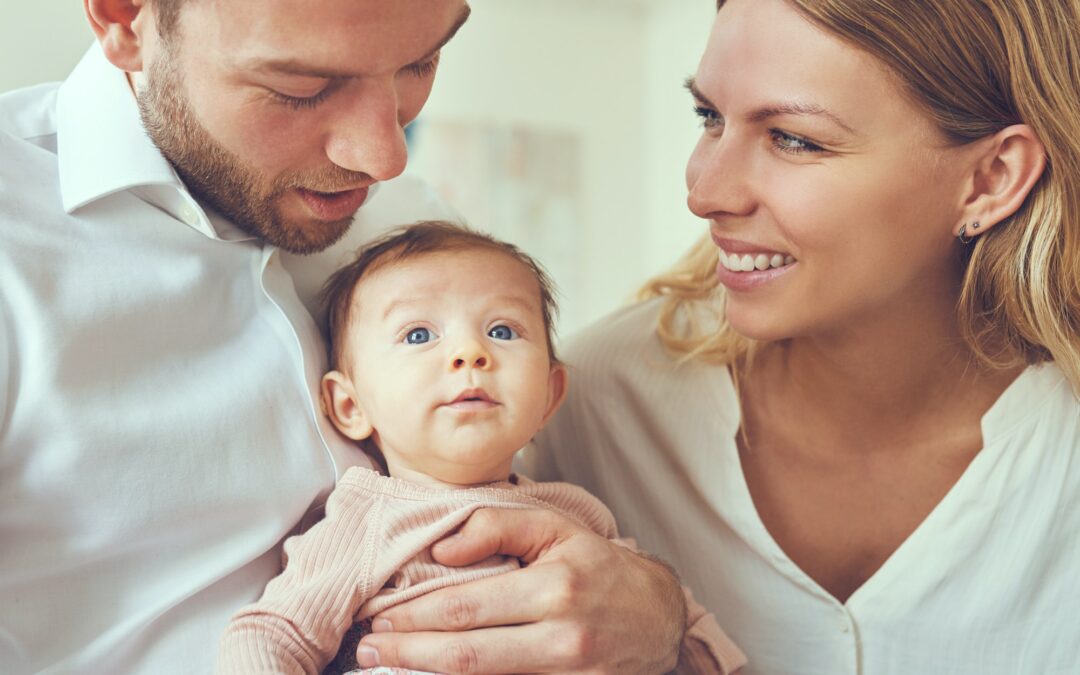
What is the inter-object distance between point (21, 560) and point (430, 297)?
591mm

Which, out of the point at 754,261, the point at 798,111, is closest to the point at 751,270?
the point at 754,261

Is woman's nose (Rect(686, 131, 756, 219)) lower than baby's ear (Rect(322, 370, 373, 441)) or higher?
higher

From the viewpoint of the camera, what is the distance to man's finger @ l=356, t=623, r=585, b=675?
4.13 ft

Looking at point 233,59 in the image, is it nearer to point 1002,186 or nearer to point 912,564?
point 1002,186

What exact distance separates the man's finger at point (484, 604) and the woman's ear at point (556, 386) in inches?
11.8

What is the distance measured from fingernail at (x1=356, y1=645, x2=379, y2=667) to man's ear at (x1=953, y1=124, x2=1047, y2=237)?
1.06 m

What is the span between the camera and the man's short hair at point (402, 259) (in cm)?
149

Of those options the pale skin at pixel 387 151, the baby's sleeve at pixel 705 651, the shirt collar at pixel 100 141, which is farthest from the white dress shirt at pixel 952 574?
the shirt collar at pixel 100 141

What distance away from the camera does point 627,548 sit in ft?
5.04

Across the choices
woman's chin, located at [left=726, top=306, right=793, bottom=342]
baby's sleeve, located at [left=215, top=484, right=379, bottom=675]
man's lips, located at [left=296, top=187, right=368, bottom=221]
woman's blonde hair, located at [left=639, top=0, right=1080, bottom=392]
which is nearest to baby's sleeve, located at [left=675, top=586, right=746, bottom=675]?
woman's chin, located at [left=726, top=306, right=793, bottom=342]

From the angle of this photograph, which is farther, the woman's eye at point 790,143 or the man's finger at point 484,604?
the woman's eye at point 790,143

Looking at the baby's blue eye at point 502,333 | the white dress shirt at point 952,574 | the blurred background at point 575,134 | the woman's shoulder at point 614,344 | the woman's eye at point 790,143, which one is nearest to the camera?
the baby's blue eye at point 502,333

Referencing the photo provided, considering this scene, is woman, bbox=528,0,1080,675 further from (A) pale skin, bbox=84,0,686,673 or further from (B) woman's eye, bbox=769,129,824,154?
(A) pale skin, bbox=84,0,686,673

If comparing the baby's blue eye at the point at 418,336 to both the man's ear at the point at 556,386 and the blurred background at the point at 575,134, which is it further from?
the blurred background at the point at 575,134
